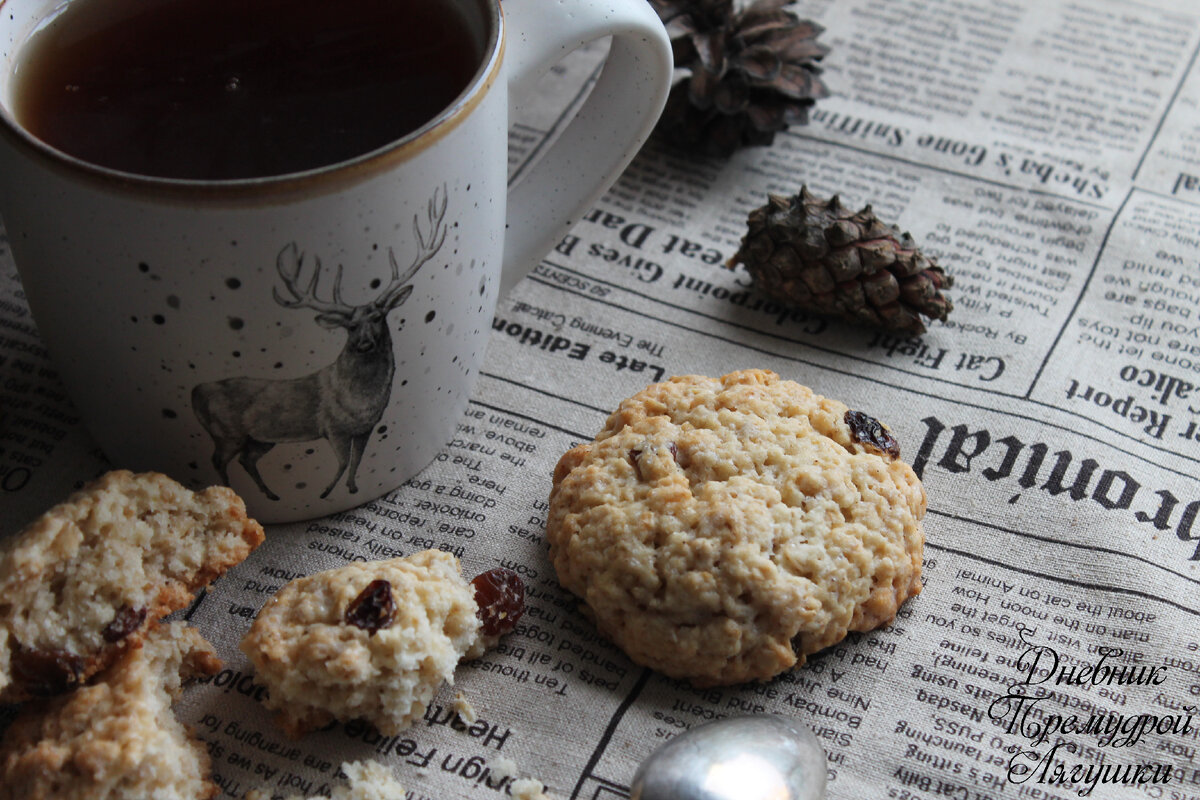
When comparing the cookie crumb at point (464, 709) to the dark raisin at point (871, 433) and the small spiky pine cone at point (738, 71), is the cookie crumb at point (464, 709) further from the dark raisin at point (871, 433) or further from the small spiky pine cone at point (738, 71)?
the small spiky pine cone at point (738, 71)

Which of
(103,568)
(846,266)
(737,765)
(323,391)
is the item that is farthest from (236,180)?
(846,266)

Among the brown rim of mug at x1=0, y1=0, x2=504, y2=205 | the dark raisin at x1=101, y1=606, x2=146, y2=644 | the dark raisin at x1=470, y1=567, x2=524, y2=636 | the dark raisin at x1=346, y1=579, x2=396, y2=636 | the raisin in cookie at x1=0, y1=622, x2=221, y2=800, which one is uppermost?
the brown rim of mug at x1=0, y1=0, x2=504, y2=205

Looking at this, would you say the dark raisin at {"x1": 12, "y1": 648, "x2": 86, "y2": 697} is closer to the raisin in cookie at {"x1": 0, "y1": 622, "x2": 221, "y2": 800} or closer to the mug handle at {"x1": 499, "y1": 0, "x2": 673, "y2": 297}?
the raisin in cookie at {"x1": 0, "y1": 622, "x2": 221, "y2": 800}

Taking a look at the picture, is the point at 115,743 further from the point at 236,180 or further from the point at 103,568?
the point at 236,180

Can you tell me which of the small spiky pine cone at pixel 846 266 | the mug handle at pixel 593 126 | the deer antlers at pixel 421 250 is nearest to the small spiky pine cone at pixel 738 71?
the small spiky pine cone at pixel 846 266

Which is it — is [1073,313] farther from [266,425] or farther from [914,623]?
[266,425]

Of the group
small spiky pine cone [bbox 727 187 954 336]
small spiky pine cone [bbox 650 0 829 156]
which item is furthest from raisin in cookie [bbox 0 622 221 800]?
small spiky pine cone [bbox 650 0 829 156]
